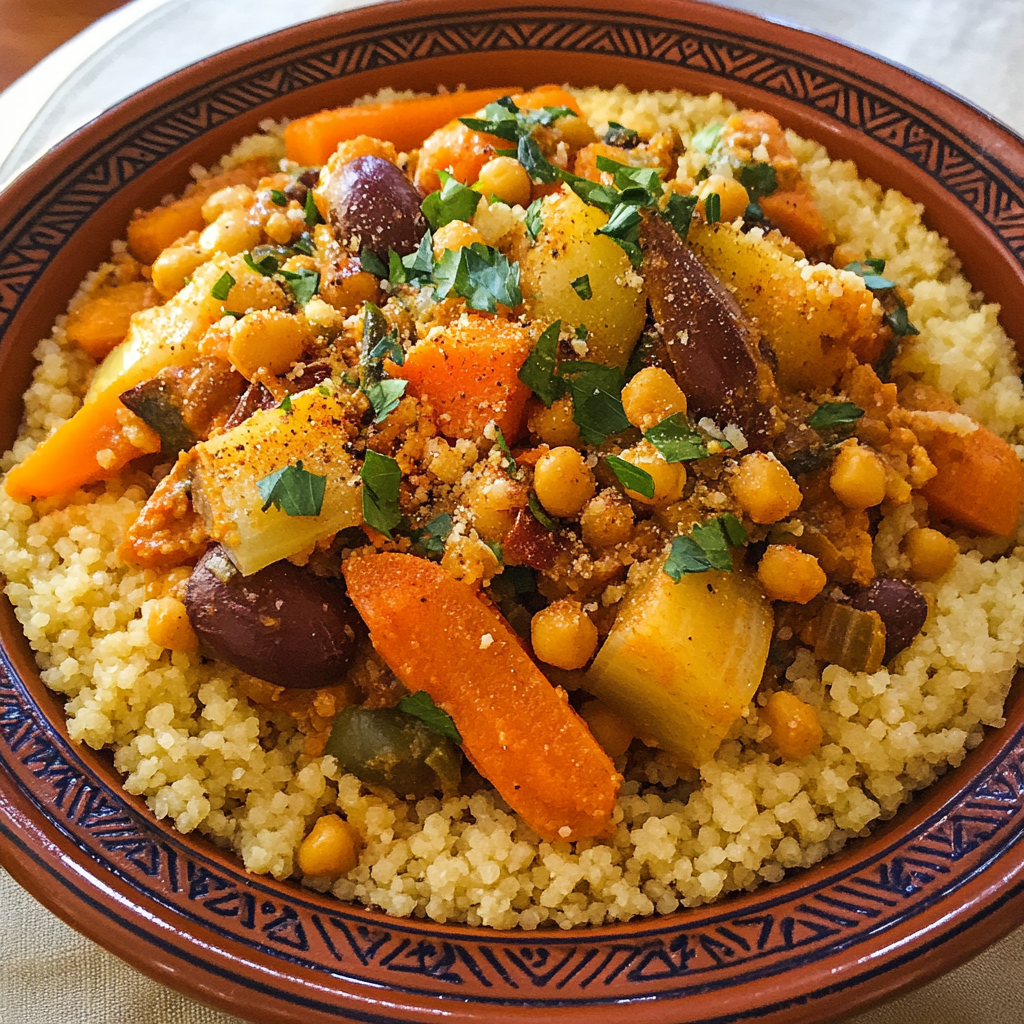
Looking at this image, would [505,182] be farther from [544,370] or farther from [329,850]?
[329,850]

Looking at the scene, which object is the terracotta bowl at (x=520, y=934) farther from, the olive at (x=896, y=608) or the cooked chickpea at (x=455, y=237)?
the cooked chickpea at (x=455, y=237)

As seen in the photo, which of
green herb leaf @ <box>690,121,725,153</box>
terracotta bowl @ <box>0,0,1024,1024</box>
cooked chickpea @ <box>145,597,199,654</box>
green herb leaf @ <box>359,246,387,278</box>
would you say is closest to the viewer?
terracotta bowl @ <box>0,0,1024,1024</box>

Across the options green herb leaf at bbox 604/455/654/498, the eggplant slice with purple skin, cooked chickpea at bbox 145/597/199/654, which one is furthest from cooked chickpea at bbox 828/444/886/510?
cooked chickpea at bbox 145/597/199/654

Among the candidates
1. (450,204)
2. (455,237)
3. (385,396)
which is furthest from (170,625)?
(450,204)

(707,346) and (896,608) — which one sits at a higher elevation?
(707,346)

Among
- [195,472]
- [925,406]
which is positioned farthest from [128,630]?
[925,406]

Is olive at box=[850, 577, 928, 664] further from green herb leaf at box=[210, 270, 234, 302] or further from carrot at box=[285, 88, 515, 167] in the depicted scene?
carrot at box=[285, 88, 515, 167]
